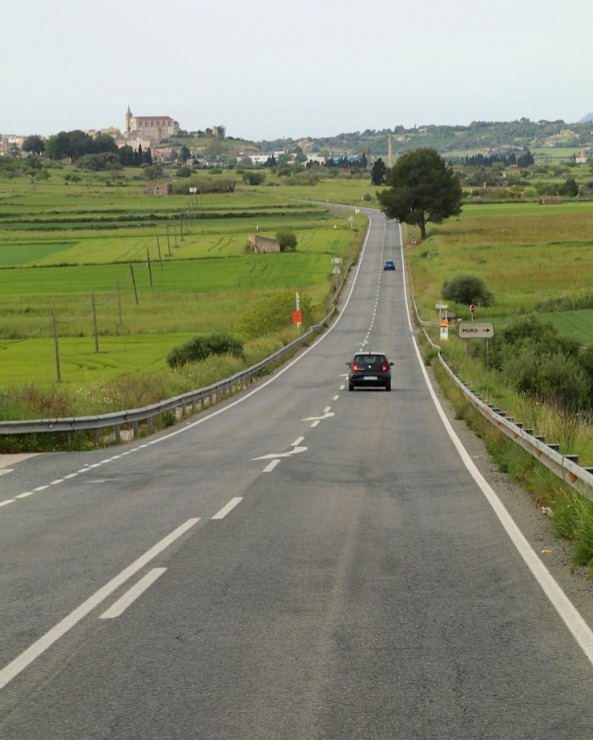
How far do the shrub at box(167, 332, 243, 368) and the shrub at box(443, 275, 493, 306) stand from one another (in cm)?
3257

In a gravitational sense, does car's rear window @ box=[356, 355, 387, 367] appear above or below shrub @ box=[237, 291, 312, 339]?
above

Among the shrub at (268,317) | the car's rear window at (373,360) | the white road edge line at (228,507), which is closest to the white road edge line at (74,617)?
the white road edge line at (228,507)

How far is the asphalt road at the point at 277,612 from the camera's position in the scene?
5789 millimetres

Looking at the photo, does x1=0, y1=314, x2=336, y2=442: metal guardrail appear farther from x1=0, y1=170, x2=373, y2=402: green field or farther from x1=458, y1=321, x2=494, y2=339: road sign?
x1=458, y1=321, x2=494, y2=339: road sign

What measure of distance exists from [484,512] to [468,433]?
1150 centimetres

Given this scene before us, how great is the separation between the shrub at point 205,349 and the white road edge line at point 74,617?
4373 cm

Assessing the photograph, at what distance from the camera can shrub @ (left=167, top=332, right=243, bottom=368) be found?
55000 mm

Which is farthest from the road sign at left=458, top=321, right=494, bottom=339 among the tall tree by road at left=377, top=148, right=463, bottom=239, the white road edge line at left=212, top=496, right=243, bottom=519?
the tall tree by road at left=377, top=148, right=463, bottom=239

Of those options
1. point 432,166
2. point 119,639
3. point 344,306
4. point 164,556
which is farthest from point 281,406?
point 432,166

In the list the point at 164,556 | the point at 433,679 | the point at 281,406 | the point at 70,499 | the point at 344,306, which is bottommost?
the point at 344,306

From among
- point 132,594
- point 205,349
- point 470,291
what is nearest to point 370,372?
point 205,349

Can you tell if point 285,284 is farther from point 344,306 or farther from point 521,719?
point 521,719

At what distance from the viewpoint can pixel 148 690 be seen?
6.18 metres

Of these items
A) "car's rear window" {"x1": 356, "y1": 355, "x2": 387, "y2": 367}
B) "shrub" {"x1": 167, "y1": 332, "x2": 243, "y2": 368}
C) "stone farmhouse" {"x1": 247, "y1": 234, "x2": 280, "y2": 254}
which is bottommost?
"stone farmhouse" {"x1": 247, "y1": 234, "x2": 280, "y2": 254}
